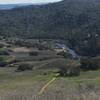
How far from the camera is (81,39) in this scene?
83.9 m

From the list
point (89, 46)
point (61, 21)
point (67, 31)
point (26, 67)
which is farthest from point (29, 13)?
point (26, 67)

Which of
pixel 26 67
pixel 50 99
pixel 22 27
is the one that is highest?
pixel 50 99

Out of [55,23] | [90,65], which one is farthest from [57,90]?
[55,23]

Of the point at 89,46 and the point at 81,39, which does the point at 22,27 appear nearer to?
the point at 81,39

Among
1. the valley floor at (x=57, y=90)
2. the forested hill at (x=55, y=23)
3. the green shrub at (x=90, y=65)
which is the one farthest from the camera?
the forested hill at (x=55, y=23)

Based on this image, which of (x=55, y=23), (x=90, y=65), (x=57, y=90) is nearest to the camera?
(x=57, y=90)

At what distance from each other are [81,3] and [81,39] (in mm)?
80285

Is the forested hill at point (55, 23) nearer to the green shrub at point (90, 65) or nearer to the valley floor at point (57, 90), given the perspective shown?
the green shrub at point (90, 65)

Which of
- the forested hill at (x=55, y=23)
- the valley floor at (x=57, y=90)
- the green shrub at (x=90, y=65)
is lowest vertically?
the forested hill at (x=55, y=23)

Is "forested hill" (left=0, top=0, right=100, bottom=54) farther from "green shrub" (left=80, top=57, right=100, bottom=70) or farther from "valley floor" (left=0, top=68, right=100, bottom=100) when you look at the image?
"valley floor" (left=0, top=68, right=100, bottom=100)

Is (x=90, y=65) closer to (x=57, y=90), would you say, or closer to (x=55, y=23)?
(x=57, y=90)

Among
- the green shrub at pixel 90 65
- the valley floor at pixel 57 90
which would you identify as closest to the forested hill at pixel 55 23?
the green shrub at pixel 90 65

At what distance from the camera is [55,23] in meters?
123

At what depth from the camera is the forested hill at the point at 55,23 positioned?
329 ft
